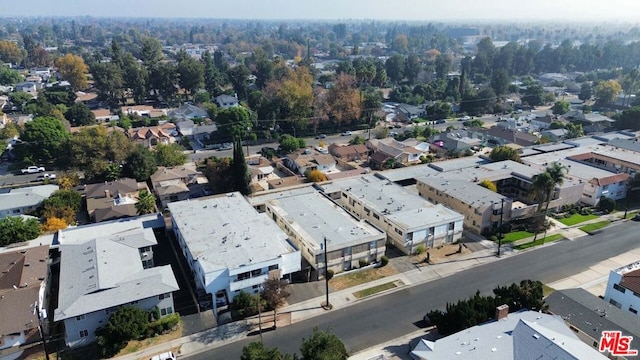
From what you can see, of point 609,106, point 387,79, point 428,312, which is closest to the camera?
point 428,312

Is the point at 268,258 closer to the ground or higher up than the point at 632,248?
higher up

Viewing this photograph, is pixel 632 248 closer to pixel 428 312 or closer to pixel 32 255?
pixel 428 312

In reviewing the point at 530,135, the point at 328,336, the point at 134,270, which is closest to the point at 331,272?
the point at 328,336

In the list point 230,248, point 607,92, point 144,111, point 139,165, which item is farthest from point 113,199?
point 607,92

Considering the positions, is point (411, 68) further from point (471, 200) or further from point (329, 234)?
point (329, 234)

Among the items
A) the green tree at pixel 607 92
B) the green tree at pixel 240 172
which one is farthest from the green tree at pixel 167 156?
the green tree at pixel 607 92

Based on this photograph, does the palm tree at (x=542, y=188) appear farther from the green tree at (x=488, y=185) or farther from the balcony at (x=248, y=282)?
the balcony at (x=248, y=282)

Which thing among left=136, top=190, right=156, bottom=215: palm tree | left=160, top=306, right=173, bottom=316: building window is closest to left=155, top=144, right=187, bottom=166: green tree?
left=136, top=190, right=156, bottom=215: palm tree
